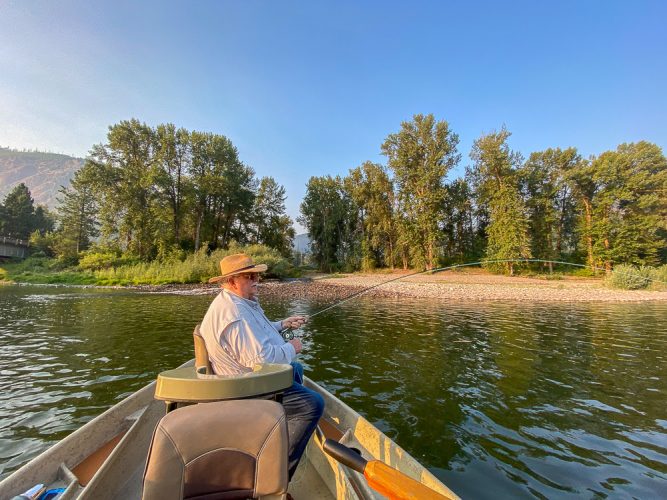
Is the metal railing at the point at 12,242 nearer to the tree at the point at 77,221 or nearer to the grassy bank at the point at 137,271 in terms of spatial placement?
the tree at the point at 77,221

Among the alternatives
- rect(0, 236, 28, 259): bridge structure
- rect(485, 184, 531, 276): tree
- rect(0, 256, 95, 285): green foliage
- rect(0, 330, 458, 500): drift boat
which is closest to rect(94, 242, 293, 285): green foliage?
rect(0, 256, 95, 285): green foliage

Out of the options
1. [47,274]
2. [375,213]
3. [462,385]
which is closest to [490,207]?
[375,213]

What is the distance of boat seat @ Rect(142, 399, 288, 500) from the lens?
5.65 ft

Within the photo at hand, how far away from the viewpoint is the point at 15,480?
2.52 m

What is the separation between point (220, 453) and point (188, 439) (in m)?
0.21

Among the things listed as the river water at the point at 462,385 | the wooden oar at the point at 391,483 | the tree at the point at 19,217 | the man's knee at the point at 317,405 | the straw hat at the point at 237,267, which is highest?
the tree at the point at 19,217

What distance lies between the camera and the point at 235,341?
2.97 metres

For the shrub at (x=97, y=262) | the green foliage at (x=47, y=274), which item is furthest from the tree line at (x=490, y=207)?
the green foliage at (x=47, y=274)

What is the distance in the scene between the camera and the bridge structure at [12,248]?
50.5 meters

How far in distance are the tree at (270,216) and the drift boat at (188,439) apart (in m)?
49.4

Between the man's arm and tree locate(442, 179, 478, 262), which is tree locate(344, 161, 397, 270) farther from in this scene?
the man's arm

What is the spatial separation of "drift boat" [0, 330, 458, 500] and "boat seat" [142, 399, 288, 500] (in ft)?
0.22

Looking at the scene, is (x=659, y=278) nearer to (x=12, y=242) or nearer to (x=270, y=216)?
(x=270, y=216)

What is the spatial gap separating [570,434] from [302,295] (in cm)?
2032
